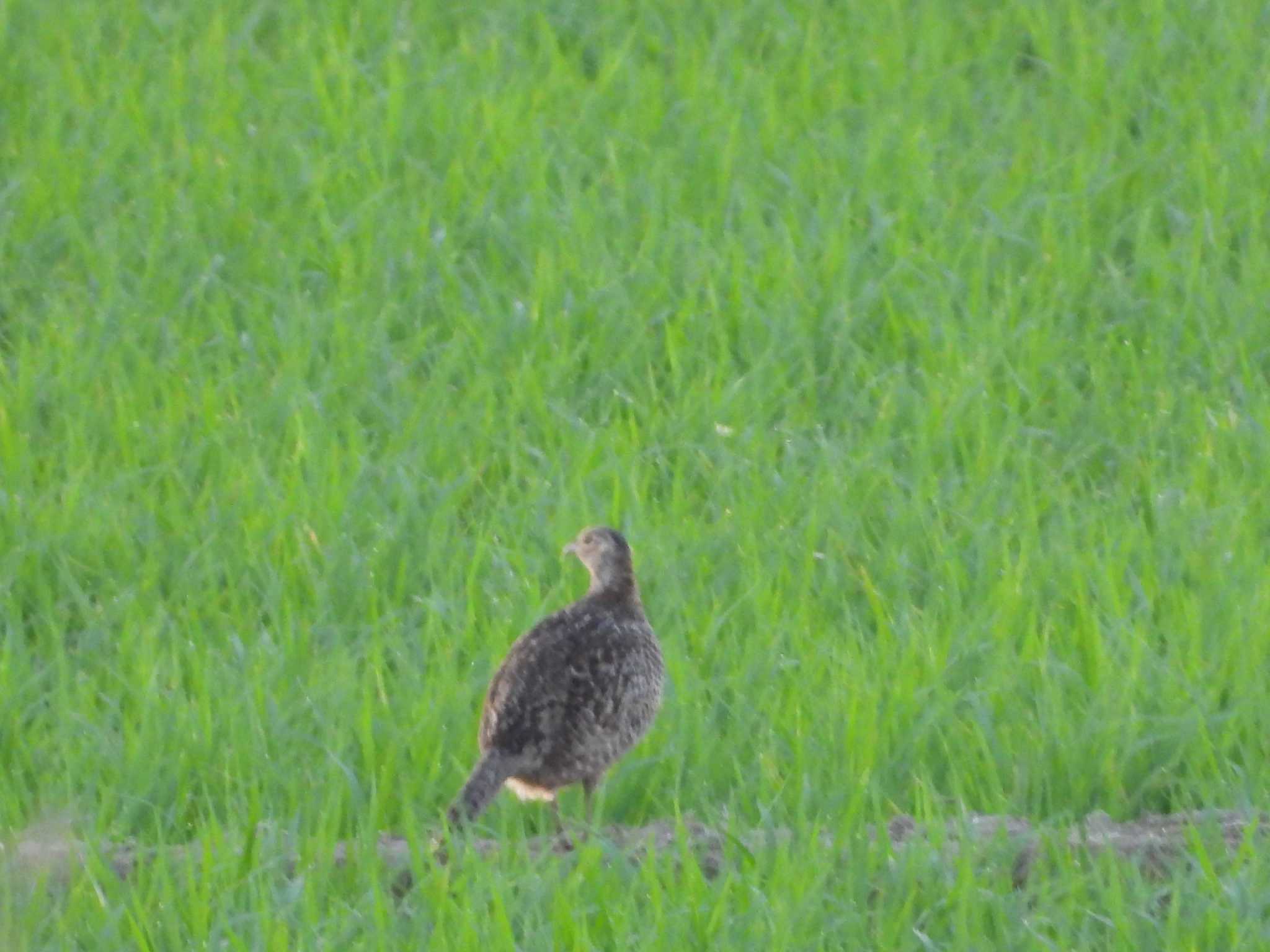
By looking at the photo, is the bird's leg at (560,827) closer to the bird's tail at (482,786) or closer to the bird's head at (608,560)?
the bird's tail at (482,786)

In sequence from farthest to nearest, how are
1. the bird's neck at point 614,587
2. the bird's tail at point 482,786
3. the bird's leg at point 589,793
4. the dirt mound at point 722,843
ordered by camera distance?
the bird's neck at point 614,587 < the bird's leg at point 589,793 < the bird's tail at point 482,786 < the dirt mound at point 722,843

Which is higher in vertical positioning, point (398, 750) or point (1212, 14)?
point (1212, 14)

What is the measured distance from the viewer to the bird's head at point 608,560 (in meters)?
5.87

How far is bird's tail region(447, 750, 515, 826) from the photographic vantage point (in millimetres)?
5129

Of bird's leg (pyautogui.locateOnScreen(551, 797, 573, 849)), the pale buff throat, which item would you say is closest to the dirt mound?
bird's leg (pyautogui.locateOnScreen(551, 797, 573, 849))

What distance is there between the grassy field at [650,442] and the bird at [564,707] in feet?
0.55

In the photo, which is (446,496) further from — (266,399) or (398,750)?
(398,750)

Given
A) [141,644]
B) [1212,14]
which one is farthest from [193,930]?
[1212,14]

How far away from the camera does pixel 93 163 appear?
864 centimetres

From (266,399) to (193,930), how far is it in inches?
107

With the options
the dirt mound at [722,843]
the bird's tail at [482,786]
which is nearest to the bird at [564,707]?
the bird's tail at [482,786]

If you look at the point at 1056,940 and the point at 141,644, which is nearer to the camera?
the point at 1056,940

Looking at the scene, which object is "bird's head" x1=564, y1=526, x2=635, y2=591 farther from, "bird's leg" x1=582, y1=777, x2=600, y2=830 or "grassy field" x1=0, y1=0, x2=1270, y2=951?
"bird's leg" x1=582, y1=777, x2=600, y2=830

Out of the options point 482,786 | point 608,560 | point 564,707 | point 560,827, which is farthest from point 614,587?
point 482,786
